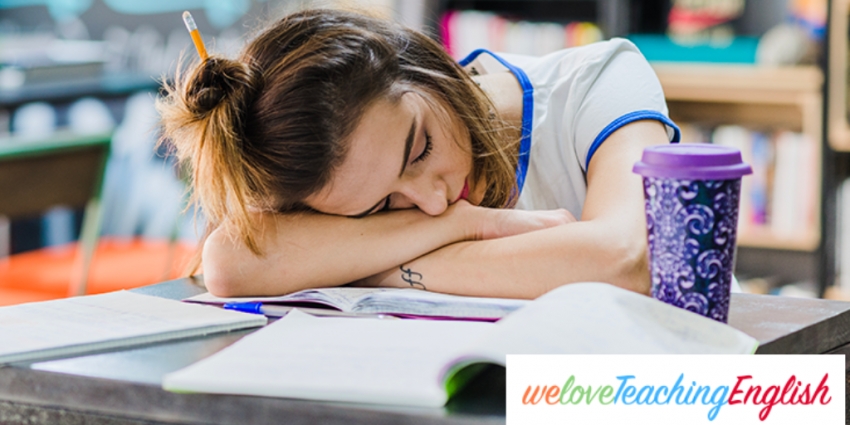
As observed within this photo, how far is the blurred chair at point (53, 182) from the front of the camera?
7.13ft

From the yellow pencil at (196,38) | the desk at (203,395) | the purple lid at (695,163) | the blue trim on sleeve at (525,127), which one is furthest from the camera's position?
the blue trim on sleeve at (525,127)

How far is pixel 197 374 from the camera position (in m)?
0.62

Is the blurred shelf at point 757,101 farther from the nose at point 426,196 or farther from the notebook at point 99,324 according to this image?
the notebook at point 99,324

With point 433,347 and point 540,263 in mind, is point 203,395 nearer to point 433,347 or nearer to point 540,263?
point 433,347

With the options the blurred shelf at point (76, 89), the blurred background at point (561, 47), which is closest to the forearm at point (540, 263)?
the blurred background at point (561, 47)

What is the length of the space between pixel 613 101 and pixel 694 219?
1.54 feet

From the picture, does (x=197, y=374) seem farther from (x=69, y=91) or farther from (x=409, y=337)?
(x=69, y=91)

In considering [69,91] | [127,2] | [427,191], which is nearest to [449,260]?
[427,191]

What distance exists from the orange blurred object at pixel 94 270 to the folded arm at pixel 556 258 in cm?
122

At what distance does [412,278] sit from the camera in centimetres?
98

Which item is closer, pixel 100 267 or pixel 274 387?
pixel 274 387

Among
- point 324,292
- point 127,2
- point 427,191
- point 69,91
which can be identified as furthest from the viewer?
point 127,2

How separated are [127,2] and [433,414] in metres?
4.15

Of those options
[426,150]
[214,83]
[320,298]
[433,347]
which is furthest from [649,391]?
[214,83]
